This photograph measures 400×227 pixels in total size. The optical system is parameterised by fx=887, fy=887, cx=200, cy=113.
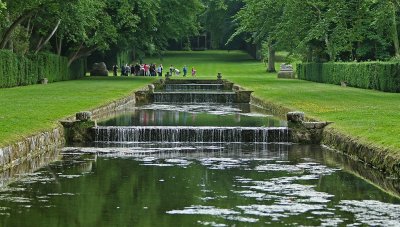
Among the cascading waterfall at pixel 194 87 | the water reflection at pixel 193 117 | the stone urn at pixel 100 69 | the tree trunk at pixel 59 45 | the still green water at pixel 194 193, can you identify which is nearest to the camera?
the still green water at pixel 194 193

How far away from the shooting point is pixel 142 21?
227ft

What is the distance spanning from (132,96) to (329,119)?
20765 millimetres

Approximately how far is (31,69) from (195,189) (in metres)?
42.6

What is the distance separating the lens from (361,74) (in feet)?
175

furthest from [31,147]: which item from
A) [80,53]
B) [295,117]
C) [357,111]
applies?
[80,53]

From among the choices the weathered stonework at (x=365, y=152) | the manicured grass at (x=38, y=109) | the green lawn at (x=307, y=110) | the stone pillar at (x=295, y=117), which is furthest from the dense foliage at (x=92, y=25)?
the weathered stonework at (x=365, y=152)

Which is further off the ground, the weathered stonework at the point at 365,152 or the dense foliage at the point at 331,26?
the dense foliage at the point at 331,26

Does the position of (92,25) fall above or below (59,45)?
above

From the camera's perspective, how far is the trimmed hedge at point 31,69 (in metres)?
51.3

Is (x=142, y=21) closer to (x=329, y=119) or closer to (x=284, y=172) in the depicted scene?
(x=329, y=119)

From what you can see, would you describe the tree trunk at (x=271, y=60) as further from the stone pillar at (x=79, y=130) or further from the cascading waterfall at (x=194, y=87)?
the stone pillar at (x=79, y=130)

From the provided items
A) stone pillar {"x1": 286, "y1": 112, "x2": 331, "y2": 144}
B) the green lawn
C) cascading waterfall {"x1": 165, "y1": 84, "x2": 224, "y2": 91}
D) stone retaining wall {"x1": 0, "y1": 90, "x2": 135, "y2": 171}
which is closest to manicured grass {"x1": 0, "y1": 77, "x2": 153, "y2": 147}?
the green lawn

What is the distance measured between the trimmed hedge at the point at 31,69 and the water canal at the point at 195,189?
86.3ft

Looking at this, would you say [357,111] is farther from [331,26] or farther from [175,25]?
[175,25]
